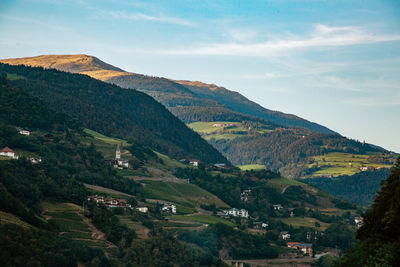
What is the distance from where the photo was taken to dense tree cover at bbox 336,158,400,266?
48.6m

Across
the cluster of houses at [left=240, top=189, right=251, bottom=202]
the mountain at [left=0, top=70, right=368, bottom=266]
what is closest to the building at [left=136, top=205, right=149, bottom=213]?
the mountain at [left=0, top=70, right=368, bottom=266]

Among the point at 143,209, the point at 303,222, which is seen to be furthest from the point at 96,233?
the point at 303,222

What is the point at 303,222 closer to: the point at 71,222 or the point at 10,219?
the point at 71,222

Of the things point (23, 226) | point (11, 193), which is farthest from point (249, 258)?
point (23, 226)

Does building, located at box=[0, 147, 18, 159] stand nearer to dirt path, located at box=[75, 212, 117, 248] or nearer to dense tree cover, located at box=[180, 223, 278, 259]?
dirt path, located at box=[75, 212, 117, 248]

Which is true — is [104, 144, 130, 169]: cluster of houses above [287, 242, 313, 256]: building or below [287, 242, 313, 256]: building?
above

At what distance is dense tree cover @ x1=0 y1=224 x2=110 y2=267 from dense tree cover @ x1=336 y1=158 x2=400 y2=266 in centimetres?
2981

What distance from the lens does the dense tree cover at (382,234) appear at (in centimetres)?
4862

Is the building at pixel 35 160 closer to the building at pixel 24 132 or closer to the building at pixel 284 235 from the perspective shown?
the building at pixel 24 132

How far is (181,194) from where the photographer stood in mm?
149125

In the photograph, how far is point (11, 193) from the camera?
8931cm

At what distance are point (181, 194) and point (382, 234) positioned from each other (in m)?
96.7

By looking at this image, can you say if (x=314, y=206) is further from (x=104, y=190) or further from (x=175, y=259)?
(x=175, y=259)

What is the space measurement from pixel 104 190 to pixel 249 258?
97.5 ft
